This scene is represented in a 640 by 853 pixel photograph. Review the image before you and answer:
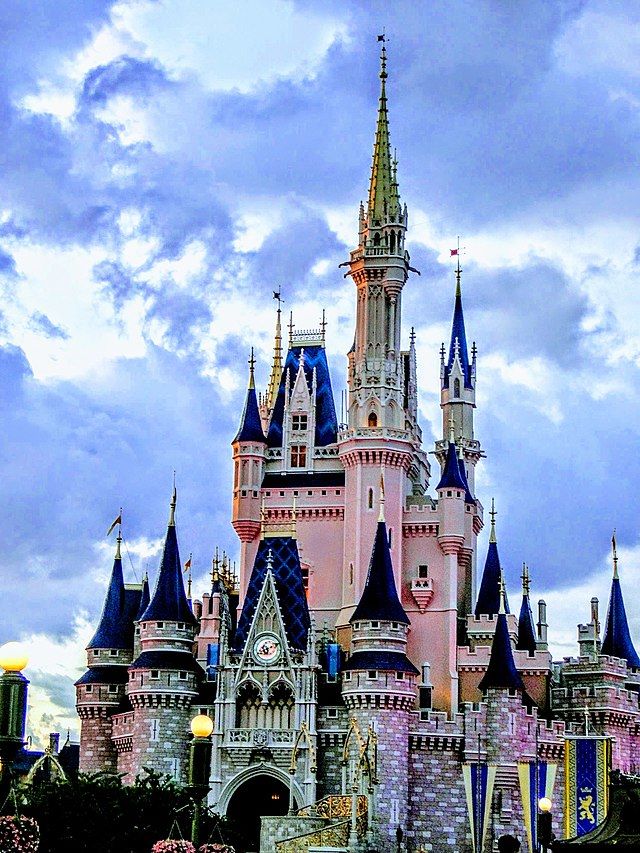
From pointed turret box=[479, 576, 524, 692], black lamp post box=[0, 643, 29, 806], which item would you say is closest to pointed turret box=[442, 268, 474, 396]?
pointed turret box=[479, 576, 524, 692]

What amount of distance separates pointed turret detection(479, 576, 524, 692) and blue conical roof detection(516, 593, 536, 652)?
28.0ft

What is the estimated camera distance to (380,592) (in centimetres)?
6775

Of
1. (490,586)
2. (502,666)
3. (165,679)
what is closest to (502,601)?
(502,666)

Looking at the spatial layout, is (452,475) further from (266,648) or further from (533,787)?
(533,787)

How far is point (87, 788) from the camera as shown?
2124 inches

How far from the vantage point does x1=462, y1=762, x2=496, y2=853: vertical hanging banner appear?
63875 millimetres

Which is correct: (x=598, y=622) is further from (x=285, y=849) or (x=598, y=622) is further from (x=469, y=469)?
(x=285, y=849)

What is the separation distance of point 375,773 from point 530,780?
695 centimetres

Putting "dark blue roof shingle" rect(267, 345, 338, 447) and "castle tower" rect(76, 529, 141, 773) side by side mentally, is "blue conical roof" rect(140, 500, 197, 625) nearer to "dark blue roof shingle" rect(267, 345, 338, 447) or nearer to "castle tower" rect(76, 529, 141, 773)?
"castle tower" rect(76, 529, 141, 773)

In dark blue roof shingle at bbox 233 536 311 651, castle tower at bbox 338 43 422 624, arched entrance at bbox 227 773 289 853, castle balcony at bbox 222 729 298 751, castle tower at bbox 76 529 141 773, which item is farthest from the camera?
castle tower at bbox 76 529 141 773

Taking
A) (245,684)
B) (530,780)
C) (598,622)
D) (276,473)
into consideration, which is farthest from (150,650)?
(598,622)

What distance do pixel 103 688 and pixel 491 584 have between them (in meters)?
18.2

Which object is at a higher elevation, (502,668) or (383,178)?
(383,178)

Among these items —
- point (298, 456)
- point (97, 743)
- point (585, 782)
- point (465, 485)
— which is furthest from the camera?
point (298, 456)
